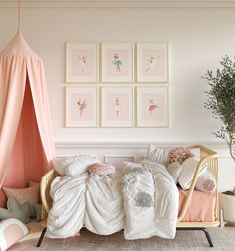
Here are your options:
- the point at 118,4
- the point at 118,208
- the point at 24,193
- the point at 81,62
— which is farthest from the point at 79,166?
the point at 118,4

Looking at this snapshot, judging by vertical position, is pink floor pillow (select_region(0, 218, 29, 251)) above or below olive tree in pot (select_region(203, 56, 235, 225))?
below

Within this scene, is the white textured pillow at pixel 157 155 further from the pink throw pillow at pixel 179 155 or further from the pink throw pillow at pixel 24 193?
the pink throw pillow at pixel 24 193

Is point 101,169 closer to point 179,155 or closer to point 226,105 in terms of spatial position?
point 179,155

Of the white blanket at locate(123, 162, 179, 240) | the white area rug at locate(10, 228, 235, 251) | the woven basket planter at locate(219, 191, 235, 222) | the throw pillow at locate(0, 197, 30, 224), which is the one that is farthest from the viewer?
the woven basket planter at locate(219, 191, 235, 222)

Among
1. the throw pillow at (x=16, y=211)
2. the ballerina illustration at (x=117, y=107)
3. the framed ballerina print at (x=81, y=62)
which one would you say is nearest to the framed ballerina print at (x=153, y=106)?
the ballerina illustration at (x=117, y=107)

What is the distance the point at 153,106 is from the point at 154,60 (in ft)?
1.78

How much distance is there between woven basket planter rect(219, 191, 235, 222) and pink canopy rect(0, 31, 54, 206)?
1872 mm

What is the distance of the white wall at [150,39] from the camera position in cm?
348

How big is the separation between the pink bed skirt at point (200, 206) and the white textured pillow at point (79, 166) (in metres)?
0.92

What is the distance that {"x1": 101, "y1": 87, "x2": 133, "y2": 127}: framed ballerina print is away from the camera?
3473 millimetres

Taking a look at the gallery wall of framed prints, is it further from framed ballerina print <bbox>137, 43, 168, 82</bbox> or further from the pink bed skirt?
the pink bed skirt

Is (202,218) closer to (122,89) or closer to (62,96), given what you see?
(122,89)

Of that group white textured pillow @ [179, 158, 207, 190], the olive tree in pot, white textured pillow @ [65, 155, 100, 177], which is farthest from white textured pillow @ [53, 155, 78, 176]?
the olive tree in pot

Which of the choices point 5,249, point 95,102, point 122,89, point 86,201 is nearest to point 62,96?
point 95,102
